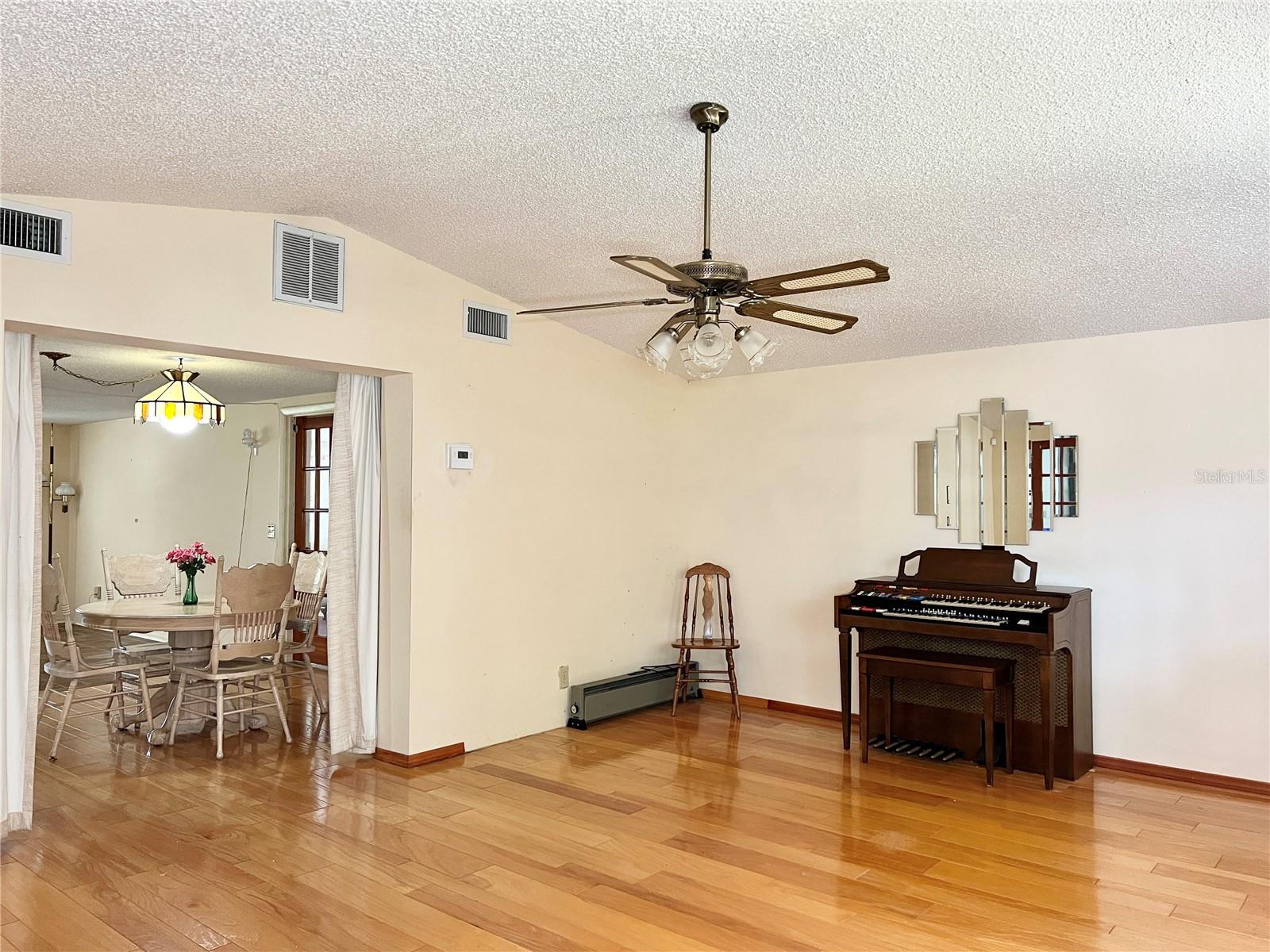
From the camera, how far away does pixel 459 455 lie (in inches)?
200

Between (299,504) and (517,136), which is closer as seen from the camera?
(517,136)

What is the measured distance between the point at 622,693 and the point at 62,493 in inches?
337

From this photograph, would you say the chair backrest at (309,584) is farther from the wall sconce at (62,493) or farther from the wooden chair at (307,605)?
the wall sconce at (62,493)

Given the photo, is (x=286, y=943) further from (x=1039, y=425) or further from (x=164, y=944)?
(x=1039, y=425)

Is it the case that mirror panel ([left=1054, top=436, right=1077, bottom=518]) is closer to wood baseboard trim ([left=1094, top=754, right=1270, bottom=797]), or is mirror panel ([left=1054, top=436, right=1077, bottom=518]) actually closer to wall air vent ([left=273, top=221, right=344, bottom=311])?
wood baseboard trim ([left=1094, top=754, right=1270, bottom=797])

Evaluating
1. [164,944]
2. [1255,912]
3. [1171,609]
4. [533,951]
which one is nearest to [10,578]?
[164,944]

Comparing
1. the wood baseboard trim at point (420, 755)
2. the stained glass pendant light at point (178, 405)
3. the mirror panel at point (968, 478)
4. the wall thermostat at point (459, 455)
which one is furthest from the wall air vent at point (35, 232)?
the mirror panel at point (968, 478)

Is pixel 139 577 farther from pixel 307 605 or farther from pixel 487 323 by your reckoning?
pixel 487 323

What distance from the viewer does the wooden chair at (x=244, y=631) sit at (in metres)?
5.15

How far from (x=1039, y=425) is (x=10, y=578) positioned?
16.4 ft

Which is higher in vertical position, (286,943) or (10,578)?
(10,578)

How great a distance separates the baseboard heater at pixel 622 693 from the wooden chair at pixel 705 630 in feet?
0.28

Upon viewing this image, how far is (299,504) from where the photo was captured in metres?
8.08

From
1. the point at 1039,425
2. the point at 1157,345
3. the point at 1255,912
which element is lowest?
the point at 1255,912
